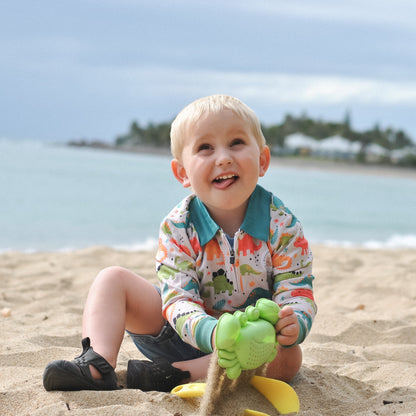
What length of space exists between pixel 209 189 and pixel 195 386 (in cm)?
68

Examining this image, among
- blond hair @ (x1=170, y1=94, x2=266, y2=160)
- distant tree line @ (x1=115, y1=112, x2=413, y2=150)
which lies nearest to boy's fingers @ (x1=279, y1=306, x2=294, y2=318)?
blond hair @ (x1=170, y1=94, x2=266, y2=160)

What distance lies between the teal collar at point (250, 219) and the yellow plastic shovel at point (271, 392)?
0.49 metres

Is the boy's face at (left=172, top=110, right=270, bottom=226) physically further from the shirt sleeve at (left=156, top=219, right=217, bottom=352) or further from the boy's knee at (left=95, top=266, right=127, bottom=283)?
the boy's knee at (left=95, top=266, right=127, bottom=283)

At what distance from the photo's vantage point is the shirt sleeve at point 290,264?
79.0 inches

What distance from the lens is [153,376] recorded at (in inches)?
79.3

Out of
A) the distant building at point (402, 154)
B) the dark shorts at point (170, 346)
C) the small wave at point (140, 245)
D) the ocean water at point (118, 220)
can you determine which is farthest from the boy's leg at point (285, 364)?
the distant building at point (402, 154)

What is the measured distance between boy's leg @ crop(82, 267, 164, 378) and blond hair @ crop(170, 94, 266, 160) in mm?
512

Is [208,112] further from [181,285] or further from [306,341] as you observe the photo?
[306,341]

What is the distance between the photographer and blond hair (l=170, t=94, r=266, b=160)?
201 cm

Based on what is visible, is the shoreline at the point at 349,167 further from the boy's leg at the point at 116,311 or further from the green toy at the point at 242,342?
the green toy at the point at 242,342

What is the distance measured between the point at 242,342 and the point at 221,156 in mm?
663

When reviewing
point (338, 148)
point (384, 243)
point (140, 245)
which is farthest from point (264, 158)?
point (338, 148)

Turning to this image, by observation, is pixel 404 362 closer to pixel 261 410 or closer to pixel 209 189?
pixel 261 410

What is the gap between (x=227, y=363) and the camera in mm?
1604
